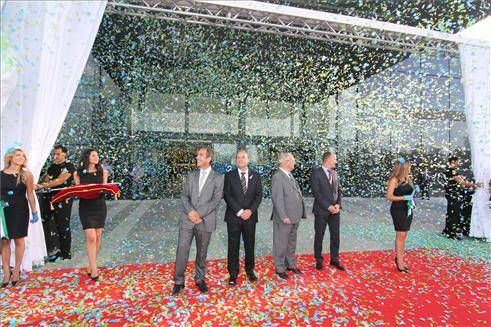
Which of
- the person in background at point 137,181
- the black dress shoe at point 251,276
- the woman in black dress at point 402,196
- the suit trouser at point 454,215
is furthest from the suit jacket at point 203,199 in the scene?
the person in background at point 137,181

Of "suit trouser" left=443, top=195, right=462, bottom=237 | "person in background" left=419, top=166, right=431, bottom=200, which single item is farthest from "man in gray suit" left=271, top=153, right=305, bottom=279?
"person in background" left=419, top=166, right=431, bottom=200

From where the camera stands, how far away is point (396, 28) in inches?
213

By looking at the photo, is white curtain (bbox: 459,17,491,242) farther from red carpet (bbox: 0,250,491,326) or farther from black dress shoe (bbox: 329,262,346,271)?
black dress shoe (bbox: 329,262,346,271)

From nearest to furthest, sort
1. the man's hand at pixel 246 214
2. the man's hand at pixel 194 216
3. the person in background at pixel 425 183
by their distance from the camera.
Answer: the man's hand at pixel 194 216
the man's hand at pixel 246 214
the person in background at pixel 425 183

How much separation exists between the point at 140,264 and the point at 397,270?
3413 millimetres

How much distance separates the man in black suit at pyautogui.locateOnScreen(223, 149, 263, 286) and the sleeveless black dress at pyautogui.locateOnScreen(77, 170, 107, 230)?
1424 millimetres

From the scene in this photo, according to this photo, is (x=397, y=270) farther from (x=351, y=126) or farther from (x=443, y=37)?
(x=351, y=126)

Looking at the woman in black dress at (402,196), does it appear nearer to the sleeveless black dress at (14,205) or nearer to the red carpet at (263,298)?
the red carpet at (263,298)

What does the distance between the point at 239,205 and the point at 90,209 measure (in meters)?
1.67

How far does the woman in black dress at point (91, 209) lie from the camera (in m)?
3.23

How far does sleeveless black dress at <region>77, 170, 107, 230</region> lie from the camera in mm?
3219

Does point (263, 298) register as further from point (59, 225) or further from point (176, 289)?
point (59, 225)

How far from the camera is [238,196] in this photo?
128 inches

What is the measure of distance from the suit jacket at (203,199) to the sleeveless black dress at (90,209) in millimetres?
1009
